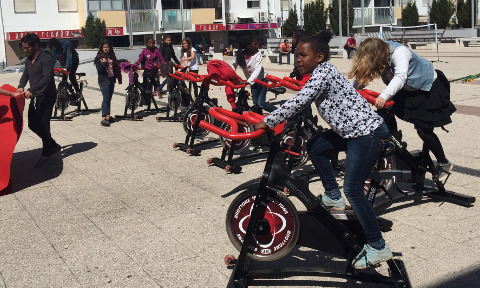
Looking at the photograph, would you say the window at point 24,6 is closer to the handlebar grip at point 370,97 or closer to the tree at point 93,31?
the tree at point 93,31

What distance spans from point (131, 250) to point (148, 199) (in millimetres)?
1598

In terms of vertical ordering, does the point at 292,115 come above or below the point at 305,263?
above

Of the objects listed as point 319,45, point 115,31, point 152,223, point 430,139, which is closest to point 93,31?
point 115,31

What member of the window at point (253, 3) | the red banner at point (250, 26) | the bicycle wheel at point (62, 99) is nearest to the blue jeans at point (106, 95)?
the bicycle wheel at point (62, 99)

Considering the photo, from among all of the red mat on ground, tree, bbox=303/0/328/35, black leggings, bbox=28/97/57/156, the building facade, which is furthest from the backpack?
tree, bbox=303/0/328/35

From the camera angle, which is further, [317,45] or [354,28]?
[354,28]

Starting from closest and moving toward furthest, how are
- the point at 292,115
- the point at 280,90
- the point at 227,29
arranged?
the point at 292,115
the point at 280,90
the point at 227,29

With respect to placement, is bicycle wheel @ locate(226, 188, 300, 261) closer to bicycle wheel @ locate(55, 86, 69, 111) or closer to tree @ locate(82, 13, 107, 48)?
bicycle wheel @ locate(55, 86, 69, 111)

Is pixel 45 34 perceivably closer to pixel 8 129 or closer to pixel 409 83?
pixel 8 129

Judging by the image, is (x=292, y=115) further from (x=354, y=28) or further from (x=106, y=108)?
(x=354, y=28)

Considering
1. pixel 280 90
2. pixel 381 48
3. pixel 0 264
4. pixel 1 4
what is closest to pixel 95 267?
pixel 0 264

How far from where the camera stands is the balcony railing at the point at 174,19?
51.4 m

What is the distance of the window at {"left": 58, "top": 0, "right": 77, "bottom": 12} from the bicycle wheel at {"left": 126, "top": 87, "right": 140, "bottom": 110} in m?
36.7

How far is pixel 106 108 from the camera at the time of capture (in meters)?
→ 12.5
